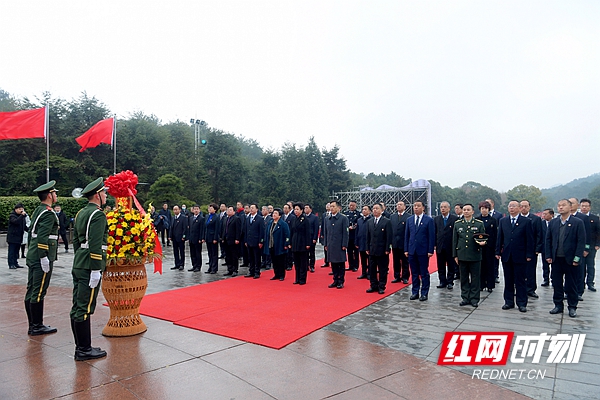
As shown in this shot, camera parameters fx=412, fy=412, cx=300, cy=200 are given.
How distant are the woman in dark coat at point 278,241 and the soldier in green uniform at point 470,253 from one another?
3.51 meters

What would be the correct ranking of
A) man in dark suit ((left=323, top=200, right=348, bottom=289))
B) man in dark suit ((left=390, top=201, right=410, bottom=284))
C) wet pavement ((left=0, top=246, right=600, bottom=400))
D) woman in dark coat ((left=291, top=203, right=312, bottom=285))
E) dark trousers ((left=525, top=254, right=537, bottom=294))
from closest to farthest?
wet pavement ((left=0, top=246, right=600, bottom=400))
dark trousers ((left=525, top=254, right=537, bottom=294))
man in dark suit ((left=323, top=200, right=348, bottom=289))
man in dark suit ((left=390, top=201, right=410, bottom=284))
woman in dark coat ((left=291, top=203, right=312, bottom=285))

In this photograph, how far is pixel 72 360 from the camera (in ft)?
13.1

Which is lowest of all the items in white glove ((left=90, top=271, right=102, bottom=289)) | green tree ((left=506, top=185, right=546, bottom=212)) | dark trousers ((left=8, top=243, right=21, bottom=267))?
dark trousers ((left=8, top=243, right=21, bottom=267))

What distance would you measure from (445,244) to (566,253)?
2.50 meters

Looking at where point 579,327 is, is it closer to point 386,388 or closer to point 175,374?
point 386,388

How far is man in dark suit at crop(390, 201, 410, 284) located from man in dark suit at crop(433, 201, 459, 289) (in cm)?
67

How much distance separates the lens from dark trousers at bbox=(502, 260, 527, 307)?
6.22m

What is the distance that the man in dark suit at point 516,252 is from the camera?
247 inches

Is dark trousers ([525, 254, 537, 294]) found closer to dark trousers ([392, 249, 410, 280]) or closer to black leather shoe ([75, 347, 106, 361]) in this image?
dark trousers ([392, 249, 410, 280])

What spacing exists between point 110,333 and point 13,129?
1340 centimetres

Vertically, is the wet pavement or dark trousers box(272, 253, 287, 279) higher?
dark trousers box(272, 253, 287, 279)

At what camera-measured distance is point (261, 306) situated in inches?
249

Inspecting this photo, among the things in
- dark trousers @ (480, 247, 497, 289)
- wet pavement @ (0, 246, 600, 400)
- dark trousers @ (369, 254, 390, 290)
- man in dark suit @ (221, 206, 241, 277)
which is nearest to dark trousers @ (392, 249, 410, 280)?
dark trousers @ (369, 254, 390, 290)

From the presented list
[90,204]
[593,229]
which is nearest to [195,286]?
[90,204]
